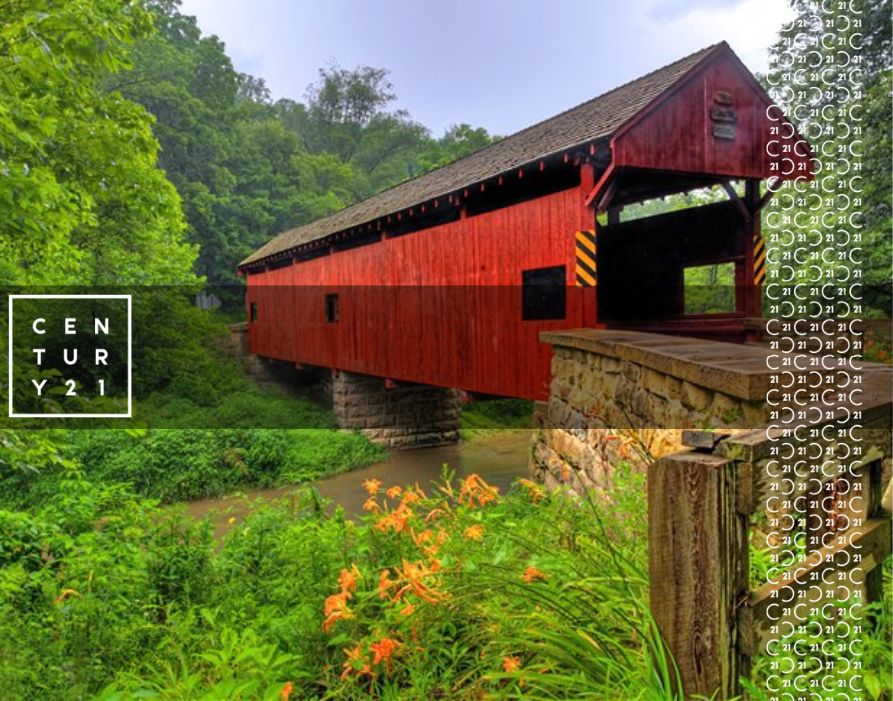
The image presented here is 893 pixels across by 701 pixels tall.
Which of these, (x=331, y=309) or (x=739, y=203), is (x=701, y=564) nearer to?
(x=739, y=203)

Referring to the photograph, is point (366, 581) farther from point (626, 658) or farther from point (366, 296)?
point (366, 296)

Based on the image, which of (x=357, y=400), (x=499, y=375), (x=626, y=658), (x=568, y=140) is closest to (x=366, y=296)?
(x=357, y=400)

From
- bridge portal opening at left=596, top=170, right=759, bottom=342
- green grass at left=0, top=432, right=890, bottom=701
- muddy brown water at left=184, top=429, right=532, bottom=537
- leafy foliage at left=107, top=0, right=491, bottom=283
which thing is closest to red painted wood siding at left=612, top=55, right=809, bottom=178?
bridge portal opening at left=596, top=170, right=759, bottom=342

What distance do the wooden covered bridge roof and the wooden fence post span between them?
252 inches

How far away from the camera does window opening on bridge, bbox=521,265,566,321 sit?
319 inches

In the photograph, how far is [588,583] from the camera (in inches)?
77.4

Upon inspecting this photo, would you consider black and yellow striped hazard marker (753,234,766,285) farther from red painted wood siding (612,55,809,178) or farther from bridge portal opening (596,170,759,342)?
red painted wood siding (612,55,809,178)

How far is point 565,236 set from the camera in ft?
25.6

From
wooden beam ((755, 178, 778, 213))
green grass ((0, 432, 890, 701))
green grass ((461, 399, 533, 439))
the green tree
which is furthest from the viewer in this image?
green grass ((461, 399, 533, 439))

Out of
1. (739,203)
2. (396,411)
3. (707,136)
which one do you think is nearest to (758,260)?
(739,203)

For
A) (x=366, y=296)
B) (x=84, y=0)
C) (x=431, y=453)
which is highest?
(x=84, y=0)

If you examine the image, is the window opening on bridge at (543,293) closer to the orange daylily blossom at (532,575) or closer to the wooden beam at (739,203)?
the wooden beam at (739,203)

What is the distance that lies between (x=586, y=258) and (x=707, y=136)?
7.55 feet

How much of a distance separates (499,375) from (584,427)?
3.26m
